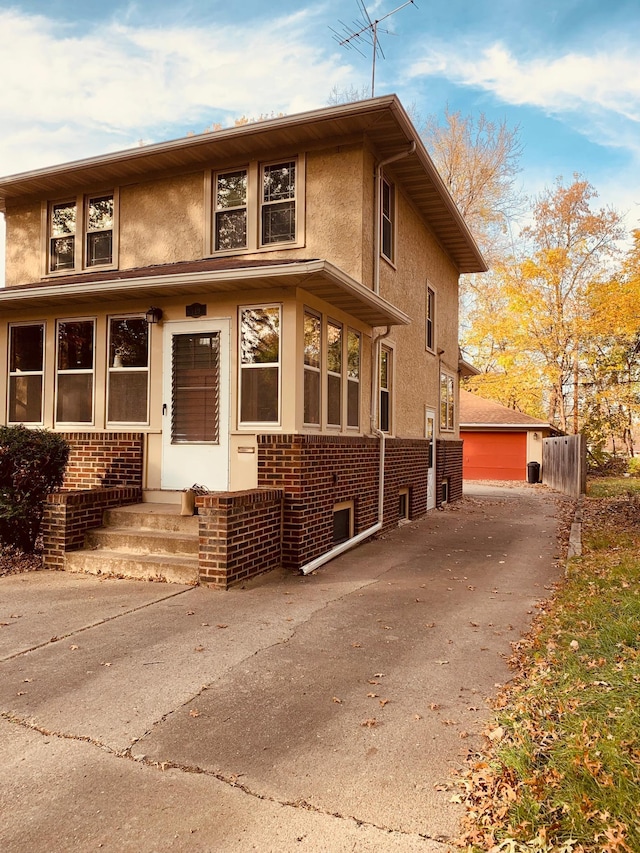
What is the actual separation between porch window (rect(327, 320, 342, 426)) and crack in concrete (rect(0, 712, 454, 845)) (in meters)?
5.94

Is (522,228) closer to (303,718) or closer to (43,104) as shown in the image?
(43,104)

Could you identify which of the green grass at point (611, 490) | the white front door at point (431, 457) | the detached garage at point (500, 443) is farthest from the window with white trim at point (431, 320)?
the detached garage at point (500, 443)

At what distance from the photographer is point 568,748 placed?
3008 millimetres

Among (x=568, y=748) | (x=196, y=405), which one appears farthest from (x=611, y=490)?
(x=568, y=748)

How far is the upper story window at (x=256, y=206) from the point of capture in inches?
372

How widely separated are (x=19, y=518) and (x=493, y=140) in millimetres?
25322

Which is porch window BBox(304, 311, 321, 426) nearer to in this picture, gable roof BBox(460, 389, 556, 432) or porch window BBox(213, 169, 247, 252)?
porch window BBox(213, 169, 247, 252)

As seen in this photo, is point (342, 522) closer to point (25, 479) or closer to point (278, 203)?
point (25, 479)

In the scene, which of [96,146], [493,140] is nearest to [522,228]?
[493,140]

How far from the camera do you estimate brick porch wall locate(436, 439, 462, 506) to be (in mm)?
15031

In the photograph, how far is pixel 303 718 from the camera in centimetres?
367

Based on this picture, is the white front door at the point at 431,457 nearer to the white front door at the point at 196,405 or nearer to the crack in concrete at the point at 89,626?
the white front door at the point at 196,405

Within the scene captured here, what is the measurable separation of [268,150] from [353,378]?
3.78 meters

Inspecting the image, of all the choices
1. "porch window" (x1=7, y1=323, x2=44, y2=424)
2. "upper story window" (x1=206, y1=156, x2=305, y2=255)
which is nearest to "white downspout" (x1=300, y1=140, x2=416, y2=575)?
"upper story window" (x1=206, y1=156, x2=305, y2=255)
